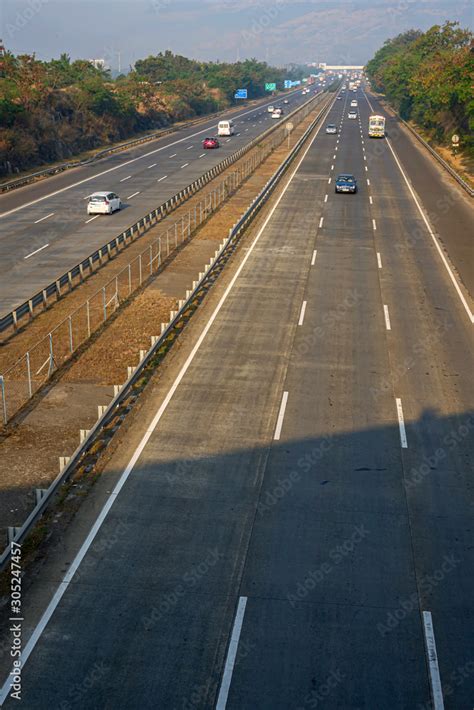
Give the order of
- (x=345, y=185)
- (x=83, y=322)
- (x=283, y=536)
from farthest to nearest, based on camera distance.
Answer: (x=345, y=185) → (x=83, y=322) → (x=283, y=536)

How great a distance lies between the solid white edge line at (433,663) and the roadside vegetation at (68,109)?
64.3 metres

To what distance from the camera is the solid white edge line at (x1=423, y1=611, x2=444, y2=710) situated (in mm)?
10523

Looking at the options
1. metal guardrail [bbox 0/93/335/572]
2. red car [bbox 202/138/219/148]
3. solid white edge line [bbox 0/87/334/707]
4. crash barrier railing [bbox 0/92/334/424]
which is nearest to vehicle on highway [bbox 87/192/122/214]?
crash barrier railing [bbox 0/92/334/424]

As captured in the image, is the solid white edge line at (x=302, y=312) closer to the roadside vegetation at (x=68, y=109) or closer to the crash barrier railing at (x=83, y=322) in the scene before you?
the crash barrier railing at (x=83, y=322)

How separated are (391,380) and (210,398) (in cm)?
539

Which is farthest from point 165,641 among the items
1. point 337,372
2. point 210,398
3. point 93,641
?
point 337,372

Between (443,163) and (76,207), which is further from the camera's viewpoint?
(443,163)

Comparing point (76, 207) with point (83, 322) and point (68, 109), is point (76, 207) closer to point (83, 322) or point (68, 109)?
point (83, 322)

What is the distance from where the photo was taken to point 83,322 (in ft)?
92.6

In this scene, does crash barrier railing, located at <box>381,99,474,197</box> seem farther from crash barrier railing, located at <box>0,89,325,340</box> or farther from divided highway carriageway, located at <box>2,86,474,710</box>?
divided highway carriageway, located at <box>2,86,474,710</box>

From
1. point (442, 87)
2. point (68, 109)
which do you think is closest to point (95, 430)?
point (442, 87)

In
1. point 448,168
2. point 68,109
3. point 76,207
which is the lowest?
point 76,207

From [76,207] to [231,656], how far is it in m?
44.9

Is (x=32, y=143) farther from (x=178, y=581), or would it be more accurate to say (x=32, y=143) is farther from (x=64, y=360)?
(x=178, y=581)
